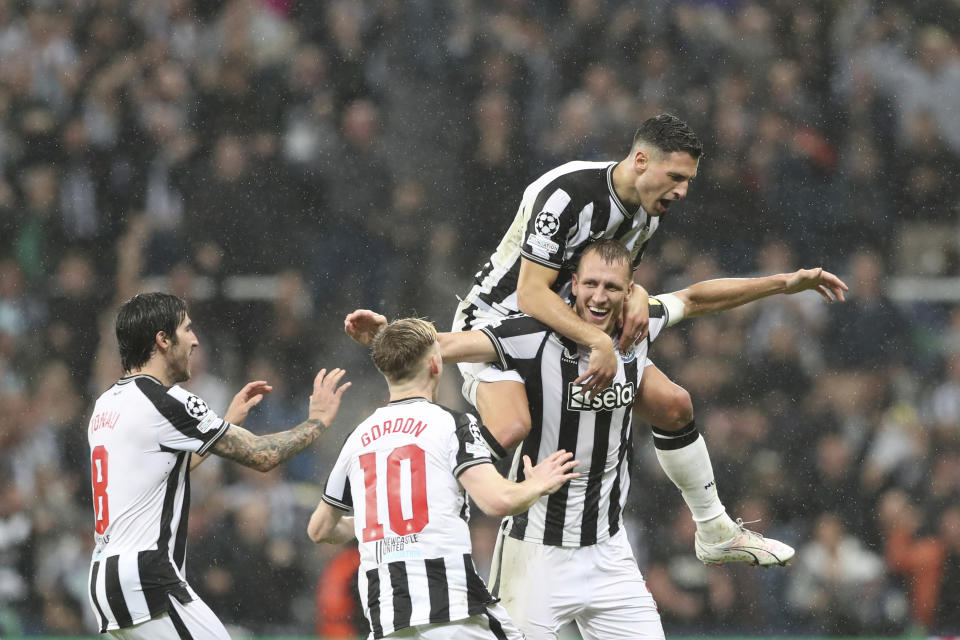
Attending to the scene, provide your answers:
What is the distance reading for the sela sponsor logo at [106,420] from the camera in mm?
4449

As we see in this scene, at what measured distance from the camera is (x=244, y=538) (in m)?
9.23

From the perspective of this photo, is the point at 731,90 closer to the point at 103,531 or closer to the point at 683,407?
the point at 683,407

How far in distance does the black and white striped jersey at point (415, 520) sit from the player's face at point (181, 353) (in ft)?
3.24

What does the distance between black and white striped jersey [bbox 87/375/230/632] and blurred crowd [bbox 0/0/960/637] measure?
4.52m

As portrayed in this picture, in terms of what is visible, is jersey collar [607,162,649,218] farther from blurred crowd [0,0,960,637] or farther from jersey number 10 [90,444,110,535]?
blurred crowd [0,0,960,637]

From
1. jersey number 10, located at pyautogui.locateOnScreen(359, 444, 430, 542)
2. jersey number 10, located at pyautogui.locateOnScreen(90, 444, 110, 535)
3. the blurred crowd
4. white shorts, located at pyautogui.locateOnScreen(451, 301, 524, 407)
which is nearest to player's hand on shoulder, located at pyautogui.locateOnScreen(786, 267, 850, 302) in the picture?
white shorts, located at pyautogui.locateOnScreen(451, 301, 524, 407)

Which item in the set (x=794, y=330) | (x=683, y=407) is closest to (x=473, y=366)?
(x=683, y=407)

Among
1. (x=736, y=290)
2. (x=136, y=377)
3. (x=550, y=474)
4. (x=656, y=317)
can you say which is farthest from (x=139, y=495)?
(x=736, y=290)

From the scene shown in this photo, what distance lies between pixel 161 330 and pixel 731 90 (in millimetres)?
7259

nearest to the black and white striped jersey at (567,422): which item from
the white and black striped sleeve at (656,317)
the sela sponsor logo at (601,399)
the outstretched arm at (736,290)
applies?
the sela sponsor logo at (601,399)

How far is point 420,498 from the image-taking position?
3.87 metres

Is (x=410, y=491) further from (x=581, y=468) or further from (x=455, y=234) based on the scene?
(x=455, y=234)

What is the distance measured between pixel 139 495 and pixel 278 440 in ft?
1.78

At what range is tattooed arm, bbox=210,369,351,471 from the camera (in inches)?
181
